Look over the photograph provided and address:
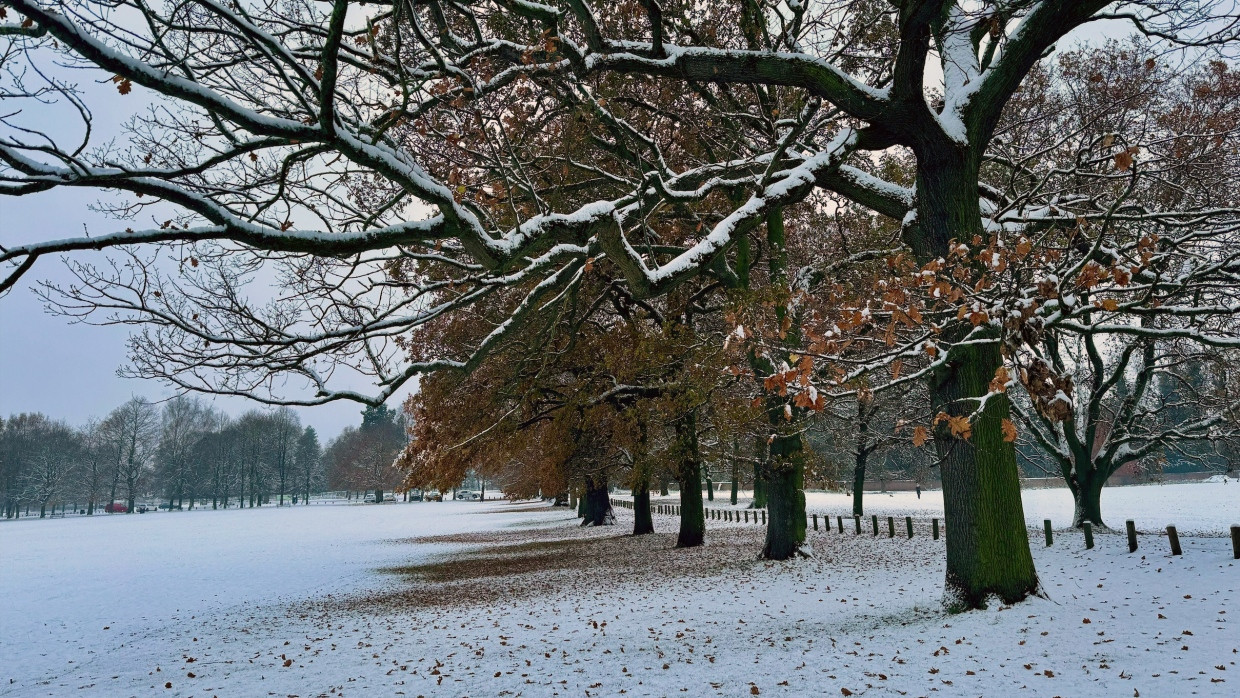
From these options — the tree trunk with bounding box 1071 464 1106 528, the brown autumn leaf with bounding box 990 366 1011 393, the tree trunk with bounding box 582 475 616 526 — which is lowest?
the tree trunk with bounding box 582 475 616 526

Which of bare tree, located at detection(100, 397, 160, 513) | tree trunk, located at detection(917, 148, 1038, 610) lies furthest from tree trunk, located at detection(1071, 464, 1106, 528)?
bare tree, located at detection(100, 397, 160, 513)

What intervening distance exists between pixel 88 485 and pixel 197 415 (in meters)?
18.1

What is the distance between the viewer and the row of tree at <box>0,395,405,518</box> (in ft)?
280

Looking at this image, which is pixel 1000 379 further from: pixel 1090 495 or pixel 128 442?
pixel 128 442

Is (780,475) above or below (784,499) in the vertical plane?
above

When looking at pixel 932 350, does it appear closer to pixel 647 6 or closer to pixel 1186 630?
pixel 1186 630

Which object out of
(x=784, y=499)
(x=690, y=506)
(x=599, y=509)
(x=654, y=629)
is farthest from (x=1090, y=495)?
(x=599, y=509)

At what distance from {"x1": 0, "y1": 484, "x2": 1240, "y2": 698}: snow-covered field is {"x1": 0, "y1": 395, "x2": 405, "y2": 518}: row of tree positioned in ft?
265

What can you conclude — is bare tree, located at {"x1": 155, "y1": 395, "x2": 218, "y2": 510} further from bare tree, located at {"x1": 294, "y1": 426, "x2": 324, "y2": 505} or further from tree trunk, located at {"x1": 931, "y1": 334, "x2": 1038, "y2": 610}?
tree trunk, located at {"x1": 931, "y1": 334, "x2": 1038, "y2": 610}

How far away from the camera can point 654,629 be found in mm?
9555

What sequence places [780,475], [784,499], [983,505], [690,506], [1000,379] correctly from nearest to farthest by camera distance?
[1000,379]
[983,505]
[780,475]
[784,499]
[690,506]

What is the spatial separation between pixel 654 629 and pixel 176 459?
107m

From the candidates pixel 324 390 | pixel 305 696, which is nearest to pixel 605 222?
pixel 324 390

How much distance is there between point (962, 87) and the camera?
8914 millimetres
